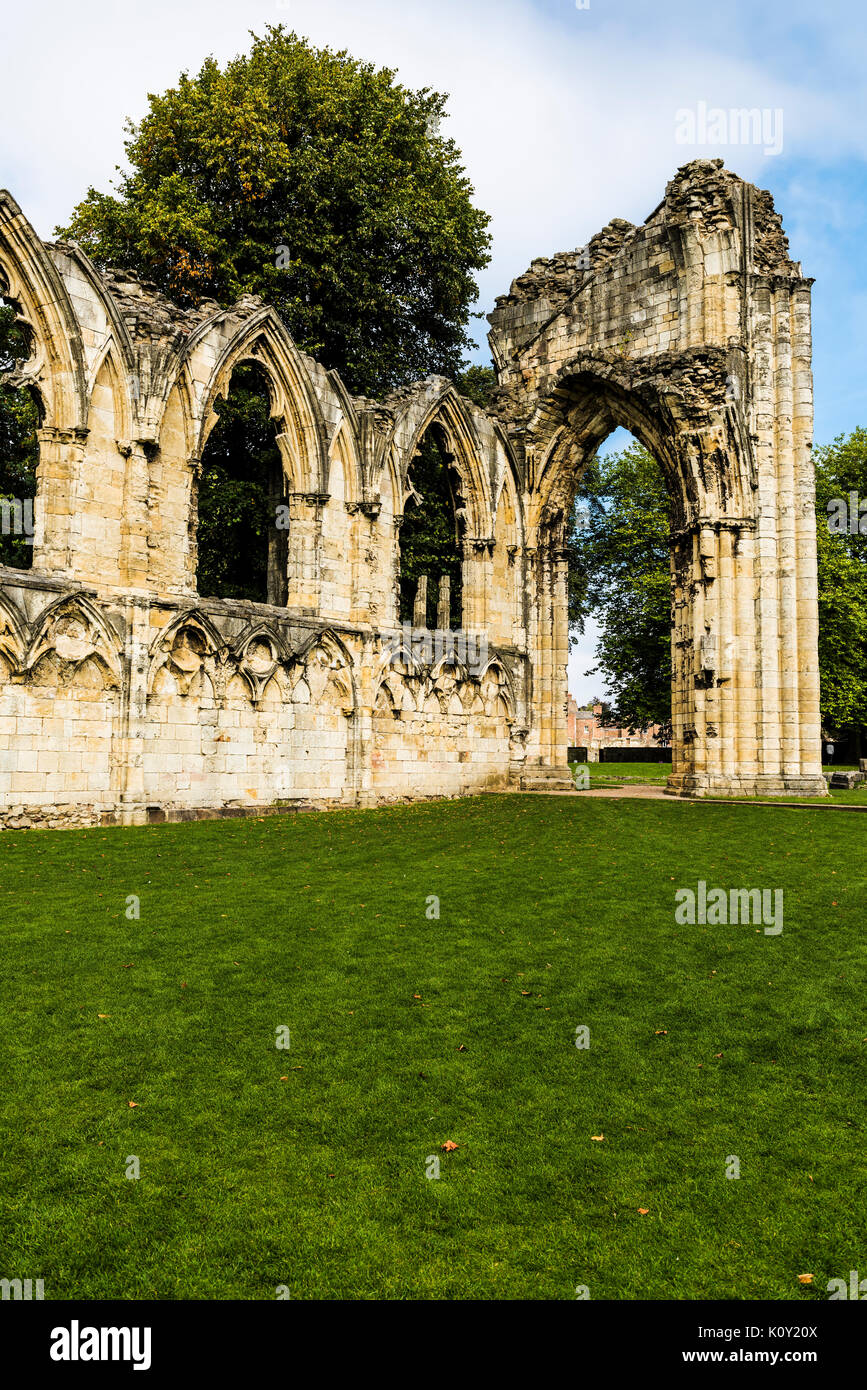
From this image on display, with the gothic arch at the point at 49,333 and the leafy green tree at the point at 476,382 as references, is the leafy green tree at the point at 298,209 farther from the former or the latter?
the gothic arch at the point at 49,333

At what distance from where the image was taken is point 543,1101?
3846mm

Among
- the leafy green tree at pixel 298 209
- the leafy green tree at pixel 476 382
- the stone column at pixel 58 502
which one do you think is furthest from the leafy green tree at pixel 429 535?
the stone column at pixel 58 502

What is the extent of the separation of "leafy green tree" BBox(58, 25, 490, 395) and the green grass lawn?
17.4 metres

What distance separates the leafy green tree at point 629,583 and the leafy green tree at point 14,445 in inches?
697

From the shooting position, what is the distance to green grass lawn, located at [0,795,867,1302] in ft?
9.18

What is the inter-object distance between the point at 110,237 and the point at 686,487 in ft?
48.3

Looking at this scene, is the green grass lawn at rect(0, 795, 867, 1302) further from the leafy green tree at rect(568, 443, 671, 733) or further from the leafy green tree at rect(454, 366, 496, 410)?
the leafy green tree at rect(568, 443, 671, 733)

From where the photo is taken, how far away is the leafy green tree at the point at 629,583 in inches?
1363

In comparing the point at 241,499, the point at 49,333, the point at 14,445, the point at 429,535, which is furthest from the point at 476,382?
the point at 49,333

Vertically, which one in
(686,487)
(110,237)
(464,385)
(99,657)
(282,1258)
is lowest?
(282,1258)

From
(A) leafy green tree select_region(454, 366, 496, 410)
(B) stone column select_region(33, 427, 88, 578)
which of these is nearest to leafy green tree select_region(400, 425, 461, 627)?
(A) leafy green tree select_region(454, 366, 496, 410)

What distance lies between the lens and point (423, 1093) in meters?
3.91

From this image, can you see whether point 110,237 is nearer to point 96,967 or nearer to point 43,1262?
point 96,967

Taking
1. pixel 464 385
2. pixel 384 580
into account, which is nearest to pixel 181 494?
pixel 384 580
